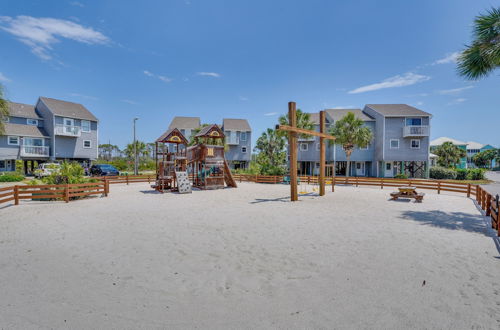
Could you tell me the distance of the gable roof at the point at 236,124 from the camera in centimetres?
4278

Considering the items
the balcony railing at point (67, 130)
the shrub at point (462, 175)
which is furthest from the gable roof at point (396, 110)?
the balcony railing at point (67, 130)

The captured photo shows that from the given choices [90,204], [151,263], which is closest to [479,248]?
[151,263]

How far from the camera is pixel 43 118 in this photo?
3666 cm

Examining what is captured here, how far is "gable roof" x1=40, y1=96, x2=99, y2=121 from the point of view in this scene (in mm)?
35906

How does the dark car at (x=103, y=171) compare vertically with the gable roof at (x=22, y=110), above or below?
below

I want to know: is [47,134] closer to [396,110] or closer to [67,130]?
[67,130]

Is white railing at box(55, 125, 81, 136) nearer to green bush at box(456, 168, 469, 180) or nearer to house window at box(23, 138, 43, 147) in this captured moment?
house window at box(23, 138, 43, 147)

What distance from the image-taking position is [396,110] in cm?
3559

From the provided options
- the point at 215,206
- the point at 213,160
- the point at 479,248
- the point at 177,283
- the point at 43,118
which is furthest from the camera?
the point at 43,118

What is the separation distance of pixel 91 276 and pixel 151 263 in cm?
120

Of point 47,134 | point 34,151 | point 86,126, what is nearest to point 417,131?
point 86,126

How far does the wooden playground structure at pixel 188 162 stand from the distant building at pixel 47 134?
23.6m

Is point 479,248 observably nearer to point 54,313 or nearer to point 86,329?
point 86,329

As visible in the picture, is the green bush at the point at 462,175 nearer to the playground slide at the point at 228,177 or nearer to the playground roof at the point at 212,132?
the playground slide at the point at 228,177
